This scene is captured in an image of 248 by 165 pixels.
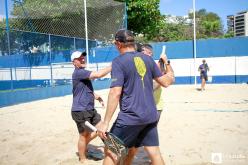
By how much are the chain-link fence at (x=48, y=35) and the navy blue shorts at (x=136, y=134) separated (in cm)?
1012

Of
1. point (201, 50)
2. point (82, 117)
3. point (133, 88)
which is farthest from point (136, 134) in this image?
point (201, 50)

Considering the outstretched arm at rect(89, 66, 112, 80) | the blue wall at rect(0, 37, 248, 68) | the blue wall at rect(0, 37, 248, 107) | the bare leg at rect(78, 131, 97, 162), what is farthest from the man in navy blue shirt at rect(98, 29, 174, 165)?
the blue wall at rect(0, 37, 248, 68)

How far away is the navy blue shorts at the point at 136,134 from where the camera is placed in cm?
354

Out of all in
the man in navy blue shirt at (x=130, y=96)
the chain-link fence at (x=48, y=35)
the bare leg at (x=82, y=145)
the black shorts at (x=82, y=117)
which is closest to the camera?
the man in navy blue shirt at (x=130, y=96)

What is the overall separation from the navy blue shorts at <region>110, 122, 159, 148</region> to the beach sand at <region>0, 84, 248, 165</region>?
164 centimetres

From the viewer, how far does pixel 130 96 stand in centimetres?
354

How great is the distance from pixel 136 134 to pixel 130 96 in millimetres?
412

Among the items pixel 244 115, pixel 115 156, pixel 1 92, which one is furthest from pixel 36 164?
pixel 1 92

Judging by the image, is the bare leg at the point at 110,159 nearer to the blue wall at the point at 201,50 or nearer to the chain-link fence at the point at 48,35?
the chain-link fence at the point at 48,35

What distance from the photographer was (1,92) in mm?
12625

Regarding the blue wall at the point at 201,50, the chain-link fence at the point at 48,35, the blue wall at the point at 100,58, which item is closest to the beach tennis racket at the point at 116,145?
the blue wall at the point at 100,58

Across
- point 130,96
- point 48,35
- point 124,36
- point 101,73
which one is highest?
point 48,35

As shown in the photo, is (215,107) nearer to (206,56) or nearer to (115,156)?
(115,156)

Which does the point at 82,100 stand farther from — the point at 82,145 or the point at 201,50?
the point at 201,50
